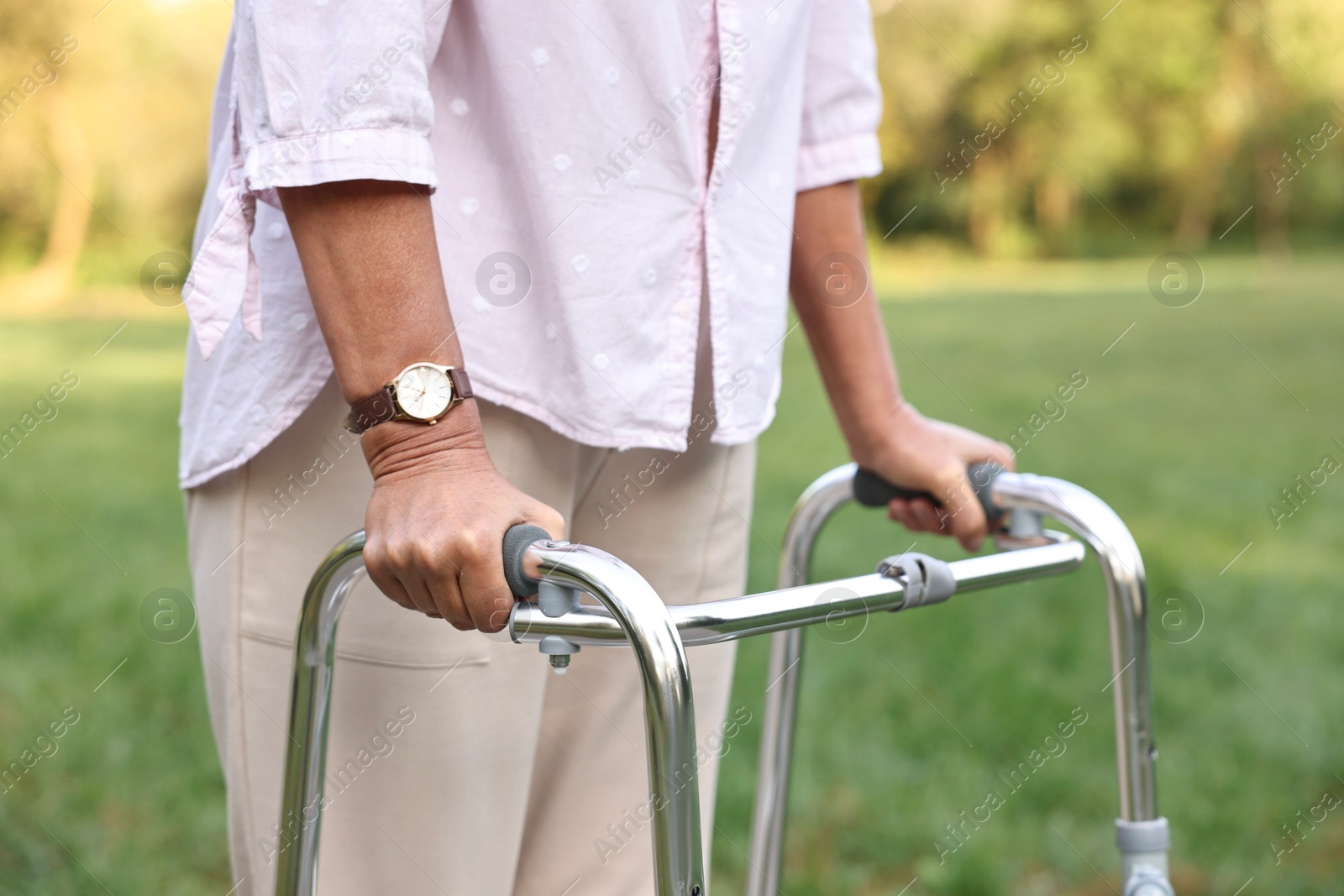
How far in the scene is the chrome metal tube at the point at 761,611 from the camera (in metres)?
0.79

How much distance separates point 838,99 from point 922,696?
2013 millimetres

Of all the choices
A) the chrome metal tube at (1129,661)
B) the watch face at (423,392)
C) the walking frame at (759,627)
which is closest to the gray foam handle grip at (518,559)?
the walking frame at (759,627)

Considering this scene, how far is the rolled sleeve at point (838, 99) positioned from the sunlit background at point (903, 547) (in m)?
1.43

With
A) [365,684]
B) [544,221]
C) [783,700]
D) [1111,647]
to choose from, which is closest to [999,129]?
[783,700]

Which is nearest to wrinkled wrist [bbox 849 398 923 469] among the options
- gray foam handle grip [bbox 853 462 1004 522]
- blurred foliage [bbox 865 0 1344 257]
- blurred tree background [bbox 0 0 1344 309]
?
gray foam handle grip [bbox 853 462 1004 522]

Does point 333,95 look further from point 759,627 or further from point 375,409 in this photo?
point 759,627

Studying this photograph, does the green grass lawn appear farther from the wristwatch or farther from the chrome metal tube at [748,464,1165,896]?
the wristwatch

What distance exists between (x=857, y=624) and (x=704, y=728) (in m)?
2.16

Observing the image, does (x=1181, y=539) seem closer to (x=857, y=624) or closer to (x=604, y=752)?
(x=857, y=624)

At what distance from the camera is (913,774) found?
263cm

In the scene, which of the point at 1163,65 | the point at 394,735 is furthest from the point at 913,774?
the point at 1163,65

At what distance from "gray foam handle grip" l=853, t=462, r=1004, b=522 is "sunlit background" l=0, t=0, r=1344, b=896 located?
1.16 m

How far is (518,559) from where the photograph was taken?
783 millimetres

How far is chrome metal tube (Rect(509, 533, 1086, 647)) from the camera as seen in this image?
79cm
